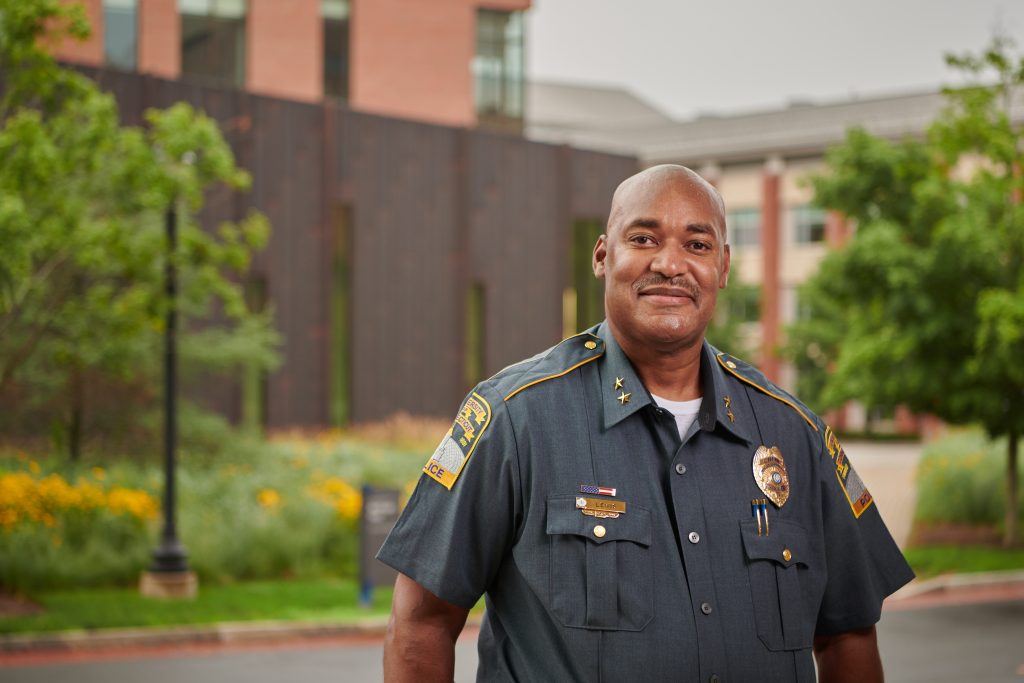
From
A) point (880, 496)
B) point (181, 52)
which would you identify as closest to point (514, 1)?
point (181, 52)

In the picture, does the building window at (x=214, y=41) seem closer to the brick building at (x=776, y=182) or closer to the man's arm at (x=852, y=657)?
the brick building at (x=776, y=182)

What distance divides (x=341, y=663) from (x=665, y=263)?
9143 mm

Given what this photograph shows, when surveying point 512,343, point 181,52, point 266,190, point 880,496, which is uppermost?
point 181,52

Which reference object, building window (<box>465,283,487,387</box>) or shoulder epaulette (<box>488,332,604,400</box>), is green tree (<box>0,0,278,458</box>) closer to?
shoulder epaulette (<box>488,332,604,400</box>)

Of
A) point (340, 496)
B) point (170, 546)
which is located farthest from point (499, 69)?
point (170, 546)

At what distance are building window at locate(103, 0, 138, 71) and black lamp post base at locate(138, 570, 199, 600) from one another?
14313 millimetres

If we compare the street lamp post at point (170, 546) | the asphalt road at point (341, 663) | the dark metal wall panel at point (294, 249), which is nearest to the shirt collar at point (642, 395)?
the asphalt road at point (341, 663)

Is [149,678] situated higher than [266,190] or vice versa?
[266,190]

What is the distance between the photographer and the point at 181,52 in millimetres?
27906

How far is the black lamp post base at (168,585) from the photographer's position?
14.0m

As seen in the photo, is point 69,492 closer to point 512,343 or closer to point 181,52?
point 181,52

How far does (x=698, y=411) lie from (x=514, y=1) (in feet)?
104

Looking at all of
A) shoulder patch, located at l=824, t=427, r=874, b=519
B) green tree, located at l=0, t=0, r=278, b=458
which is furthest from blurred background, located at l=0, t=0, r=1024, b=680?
shoulder patch, located at l=824, t=427, r=874, b=519

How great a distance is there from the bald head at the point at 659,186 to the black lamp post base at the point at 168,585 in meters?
12.0
